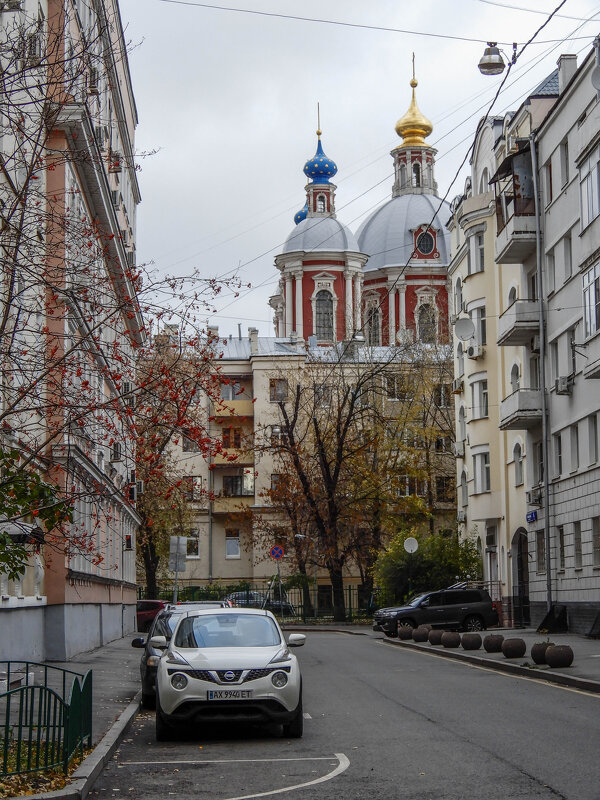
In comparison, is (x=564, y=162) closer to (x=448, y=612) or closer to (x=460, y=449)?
(x=448, y=612)

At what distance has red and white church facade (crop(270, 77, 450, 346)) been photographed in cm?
9294

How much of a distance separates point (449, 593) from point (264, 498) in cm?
3713

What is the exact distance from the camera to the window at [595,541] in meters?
33.8

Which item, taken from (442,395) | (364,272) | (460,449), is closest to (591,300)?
(460,449)

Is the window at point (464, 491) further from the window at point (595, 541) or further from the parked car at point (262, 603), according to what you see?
the window at point (595, 541)

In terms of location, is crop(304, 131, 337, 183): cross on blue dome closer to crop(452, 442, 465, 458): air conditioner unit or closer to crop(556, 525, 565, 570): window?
crop(452, 442, 465, 458): air conditioner unit

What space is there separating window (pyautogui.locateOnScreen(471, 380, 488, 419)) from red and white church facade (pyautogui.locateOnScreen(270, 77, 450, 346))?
36656 millimetres

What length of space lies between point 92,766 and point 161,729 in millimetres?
3275

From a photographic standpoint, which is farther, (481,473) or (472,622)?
(481,473)

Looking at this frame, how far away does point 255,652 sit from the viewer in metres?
14.4

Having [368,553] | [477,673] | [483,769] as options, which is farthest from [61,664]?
[368,553]

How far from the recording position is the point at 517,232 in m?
39.8

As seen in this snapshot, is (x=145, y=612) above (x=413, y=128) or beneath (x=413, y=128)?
beneath

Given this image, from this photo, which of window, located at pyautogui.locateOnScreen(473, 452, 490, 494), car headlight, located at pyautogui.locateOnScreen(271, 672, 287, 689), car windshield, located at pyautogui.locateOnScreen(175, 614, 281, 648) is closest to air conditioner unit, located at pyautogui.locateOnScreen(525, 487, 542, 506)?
window, located at pyautogui.locateOnScreen(473, 452, 490, 494)
